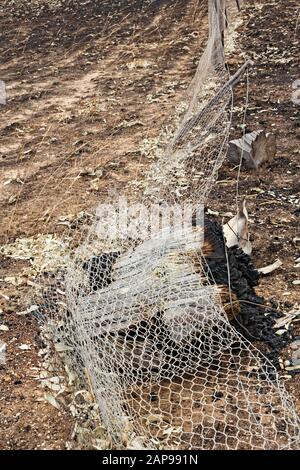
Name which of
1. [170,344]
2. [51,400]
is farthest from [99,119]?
[51,400]

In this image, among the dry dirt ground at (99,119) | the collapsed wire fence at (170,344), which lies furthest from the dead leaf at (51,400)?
the collapsed wire fence at (170,344)

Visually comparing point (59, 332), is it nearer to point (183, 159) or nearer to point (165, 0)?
point (183, 159)

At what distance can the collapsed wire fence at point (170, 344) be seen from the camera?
252 centimetres

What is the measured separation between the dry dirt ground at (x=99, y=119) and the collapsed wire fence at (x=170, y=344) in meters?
0.22

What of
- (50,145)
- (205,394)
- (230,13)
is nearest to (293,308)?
(205,394)

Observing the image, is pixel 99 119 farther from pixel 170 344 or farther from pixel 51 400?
pixel 51 400

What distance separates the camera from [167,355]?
2.74 meters

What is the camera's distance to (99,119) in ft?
19.2

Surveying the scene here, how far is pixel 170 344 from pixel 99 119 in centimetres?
340

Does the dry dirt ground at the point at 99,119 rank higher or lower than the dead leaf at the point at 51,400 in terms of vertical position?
lower

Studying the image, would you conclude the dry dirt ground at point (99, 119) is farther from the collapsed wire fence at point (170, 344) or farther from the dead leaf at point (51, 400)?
the collapsed wire fence at point (170, 344)

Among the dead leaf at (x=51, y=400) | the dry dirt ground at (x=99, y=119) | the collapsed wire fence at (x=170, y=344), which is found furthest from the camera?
the dry dirt ground at (x=99, y=119)

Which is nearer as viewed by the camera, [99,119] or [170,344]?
[170,344]

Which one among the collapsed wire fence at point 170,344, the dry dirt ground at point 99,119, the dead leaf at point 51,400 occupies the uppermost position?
the collapsed wire fence at point 170,344
